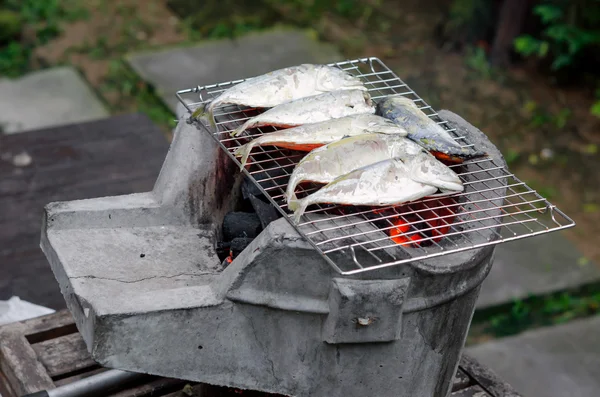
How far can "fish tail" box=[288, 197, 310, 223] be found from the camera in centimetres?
302

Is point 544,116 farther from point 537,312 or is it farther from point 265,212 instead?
point 265,212

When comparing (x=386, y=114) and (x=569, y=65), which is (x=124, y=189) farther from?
(x=569, y=65)

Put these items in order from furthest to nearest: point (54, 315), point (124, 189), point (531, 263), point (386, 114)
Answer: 1. point (531, 263)
2. point (124, 189)
3. point (54, 315)
4. point (386, 114)

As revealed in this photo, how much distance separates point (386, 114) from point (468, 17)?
5.18 metres

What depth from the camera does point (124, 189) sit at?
560 cm

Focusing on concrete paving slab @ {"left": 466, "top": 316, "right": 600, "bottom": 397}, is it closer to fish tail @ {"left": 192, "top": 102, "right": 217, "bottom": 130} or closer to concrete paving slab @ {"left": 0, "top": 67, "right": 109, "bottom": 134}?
fish tail @ {"left": 192, "top": 102, "right": 217, "bottom": 130}

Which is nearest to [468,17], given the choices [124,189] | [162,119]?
[162,119]

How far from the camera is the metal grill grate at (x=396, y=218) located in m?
3.01

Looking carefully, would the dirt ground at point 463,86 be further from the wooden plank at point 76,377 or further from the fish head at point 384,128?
the wooden plank at point 76,377

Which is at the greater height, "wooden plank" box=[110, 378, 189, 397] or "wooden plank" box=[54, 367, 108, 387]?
"wooden plank" box=[110, 378, 189, 397]

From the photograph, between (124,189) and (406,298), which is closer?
(406,298)

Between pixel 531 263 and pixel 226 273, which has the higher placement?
pixel 226 273

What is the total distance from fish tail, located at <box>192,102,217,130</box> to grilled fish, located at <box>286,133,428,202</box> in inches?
21.5

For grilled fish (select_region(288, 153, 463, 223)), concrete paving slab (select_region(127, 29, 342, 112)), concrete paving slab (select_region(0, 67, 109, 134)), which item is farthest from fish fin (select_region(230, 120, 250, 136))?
concrete paving slab (select_region(127, 29, 342, 112))
